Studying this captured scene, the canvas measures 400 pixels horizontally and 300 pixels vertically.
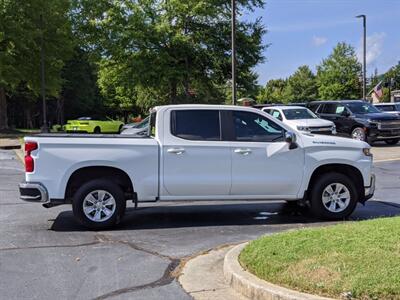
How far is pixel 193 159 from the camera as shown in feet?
27.9

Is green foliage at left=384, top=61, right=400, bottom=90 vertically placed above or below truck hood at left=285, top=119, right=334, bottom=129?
above

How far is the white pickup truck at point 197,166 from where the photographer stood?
8.26 m

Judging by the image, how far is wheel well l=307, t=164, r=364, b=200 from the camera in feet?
29.7

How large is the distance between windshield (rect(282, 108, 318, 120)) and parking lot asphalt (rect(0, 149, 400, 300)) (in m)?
11.1

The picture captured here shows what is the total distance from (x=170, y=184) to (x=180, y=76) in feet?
95.8

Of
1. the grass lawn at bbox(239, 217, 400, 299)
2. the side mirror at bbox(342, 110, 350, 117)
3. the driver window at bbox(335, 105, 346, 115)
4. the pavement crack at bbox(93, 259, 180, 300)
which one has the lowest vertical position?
the pavement crack at bbox(93, 259, 180, 300)

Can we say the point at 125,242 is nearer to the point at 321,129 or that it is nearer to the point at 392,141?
the point at 321,129

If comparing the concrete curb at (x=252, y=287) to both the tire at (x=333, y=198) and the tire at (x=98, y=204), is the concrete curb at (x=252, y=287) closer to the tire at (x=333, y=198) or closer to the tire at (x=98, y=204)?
the tire at (x=98, y=204)

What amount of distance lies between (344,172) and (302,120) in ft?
43.3

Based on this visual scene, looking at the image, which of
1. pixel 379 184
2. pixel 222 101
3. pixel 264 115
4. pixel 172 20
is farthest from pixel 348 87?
pixel 264 115

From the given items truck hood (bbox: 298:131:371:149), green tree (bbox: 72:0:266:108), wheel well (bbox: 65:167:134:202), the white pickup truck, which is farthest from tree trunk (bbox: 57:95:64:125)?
truck hood (bbox: 298:131:371:149)

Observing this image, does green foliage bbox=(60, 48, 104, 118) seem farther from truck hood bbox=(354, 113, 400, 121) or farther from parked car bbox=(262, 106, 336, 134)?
truck hood bbox=(354, 113, 400, 121)

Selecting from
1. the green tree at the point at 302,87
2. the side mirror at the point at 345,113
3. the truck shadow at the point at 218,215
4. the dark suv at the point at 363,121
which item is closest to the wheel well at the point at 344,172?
the truck shadow at the point at 218,215

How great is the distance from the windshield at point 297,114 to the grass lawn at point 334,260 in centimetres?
1626
